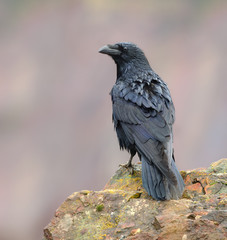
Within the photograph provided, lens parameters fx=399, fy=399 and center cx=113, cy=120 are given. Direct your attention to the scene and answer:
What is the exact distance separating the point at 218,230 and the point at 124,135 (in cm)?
266

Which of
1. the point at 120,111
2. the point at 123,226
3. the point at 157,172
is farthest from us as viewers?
the point at 120,111

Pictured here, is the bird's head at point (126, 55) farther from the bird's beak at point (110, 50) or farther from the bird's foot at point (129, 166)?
the bird's foot at point (129, 166)

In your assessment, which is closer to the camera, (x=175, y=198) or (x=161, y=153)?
(x=175, y=198)

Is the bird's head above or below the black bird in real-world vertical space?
above

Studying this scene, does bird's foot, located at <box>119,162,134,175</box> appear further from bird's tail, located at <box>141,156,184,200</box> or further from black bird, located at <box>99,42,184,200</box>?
bird's tail, located at <box>141,156,184,200</box>

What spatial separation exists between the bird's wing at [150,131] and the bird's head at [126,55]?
1119mm

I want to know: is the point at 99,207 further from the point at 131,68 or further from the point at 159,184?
the point at 131,68

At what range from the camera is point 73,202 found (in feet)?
16.0

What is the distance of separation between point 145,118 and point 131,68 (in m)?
1.55

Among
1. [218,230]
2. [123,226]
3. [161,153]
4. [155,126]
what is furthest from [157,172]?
[218,230]

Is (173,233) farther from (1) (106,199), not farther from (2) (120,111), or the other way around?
(2) (120,111)

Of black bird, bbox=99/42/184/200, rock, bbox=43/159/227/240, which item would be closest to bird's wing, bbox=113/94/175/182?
black bird, bbox=99/42/184/200

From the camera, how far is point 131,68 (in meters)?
6.86

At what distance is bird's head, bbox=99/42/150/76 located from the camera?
6961 mm
